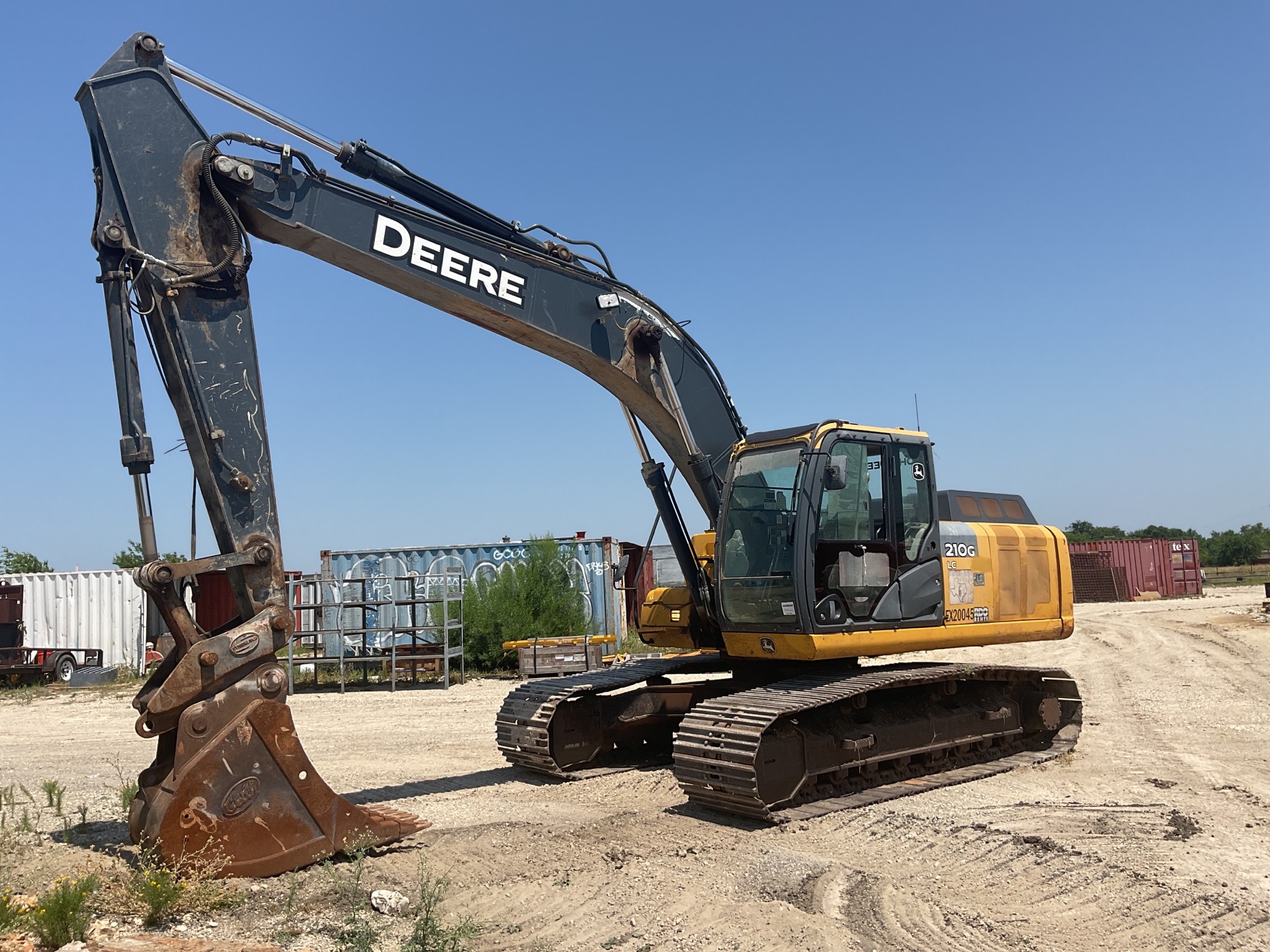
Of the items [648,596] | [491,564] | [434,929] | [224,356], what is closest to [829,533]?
[648,596]

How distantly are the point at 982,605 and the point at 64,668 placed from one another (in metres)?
19.5

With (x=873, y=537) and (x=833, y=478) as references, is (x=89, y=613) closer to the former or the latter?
(x=873, y=537)

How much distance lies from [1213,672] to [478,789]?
499 inches

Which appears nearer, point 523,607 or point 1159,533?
point 523,607

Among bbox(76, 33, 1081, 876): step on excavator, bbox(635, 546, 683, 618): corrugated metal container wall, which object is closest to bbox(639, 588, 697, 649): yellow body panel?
bbox(76, 33, 1081, 876): step on excavator

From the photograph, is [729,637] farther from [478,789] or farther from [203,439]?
[203,439]

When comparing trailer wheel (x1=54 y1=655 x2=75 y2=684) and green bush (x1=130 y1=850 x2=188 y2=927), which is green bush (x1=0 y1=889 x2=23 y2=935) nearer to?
green bush (x1=130 y1=850 x2=188 y2=927)

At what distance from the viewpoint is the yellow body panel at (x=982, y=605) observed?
789 centimetres

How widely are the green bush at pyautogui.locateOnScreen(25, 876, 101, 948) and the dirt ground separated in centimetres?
35

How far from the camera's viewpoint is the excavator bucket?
Result: 5.38m

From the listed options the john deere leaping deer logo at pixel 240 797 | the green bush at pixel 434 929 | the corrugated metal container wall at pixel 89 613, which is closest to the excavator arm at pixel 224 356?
the john deere leaping deer logo at pixel 240 797

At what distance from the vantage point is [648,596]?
9.73 meters

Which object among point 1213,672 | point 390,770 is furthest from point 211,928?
point 1213,672

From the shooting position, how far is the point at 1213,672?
15703 mm
